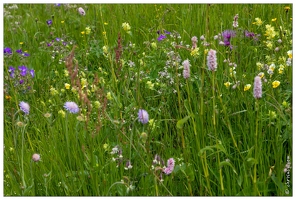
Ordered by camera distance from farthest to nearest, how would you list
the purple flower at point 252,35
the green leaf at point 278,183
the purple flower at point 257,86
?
the purple flower at point 252,35 → the green leaf at point 278,183 → the purple flower at point 257,86

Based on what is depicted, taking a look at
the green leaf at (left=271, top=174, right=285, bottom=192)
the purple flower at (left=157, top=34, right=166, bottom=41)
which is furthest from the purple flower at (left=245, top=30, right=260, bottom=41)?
the green leaf at (left=271, top=174, right=285, bottom=192)

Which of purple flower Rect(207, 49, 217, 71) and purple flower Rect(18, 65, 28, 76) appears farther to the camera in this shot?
purple flower Rect(18, 65, 28, 76)

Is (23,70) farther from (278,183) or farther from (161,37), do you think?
(278,183)

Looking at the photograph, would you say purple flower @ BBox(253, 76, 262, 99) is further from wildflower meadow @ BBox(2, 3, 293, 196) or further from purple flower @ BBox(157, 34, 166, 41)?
purple flower @ BBox(157, 34, 166, 41)

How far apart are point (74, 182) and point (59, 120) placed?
0.51m

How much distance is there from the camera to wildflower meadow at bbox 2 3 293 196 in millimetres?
1824

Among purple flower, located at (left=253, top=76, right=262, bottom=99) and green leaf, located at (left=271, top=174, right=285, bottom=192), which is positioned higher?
purple flower, located at (left=253, top=76, right=262, bottom=99)

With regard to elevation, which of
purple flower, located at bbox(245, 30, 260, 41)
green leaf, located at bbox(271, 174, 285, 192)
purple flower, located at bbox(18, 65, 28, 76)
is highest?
purple flower, located at bbox(245, 30, 260, 41)

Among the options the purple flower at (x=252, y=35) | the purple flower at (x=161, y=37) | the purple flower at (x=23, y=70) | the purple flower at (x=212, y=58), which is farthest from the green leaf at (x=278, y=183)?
the purple flower at (x=23, y=70)

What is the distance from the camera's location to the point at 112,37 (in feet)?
11.3

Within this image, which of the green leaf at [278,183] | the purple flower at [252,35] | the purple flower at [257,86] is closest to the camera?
the purple flower at [257,86]

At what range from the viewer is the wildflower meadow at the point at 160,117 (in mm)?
1824

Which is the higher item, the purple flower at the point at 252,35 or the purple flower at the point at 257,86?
the purple flower at the point at 252,35

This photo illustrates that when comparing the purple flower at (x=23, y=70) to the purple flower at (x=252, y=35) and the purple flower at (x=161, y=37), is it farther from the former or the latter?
the purple flower at (x=252, y=35)
